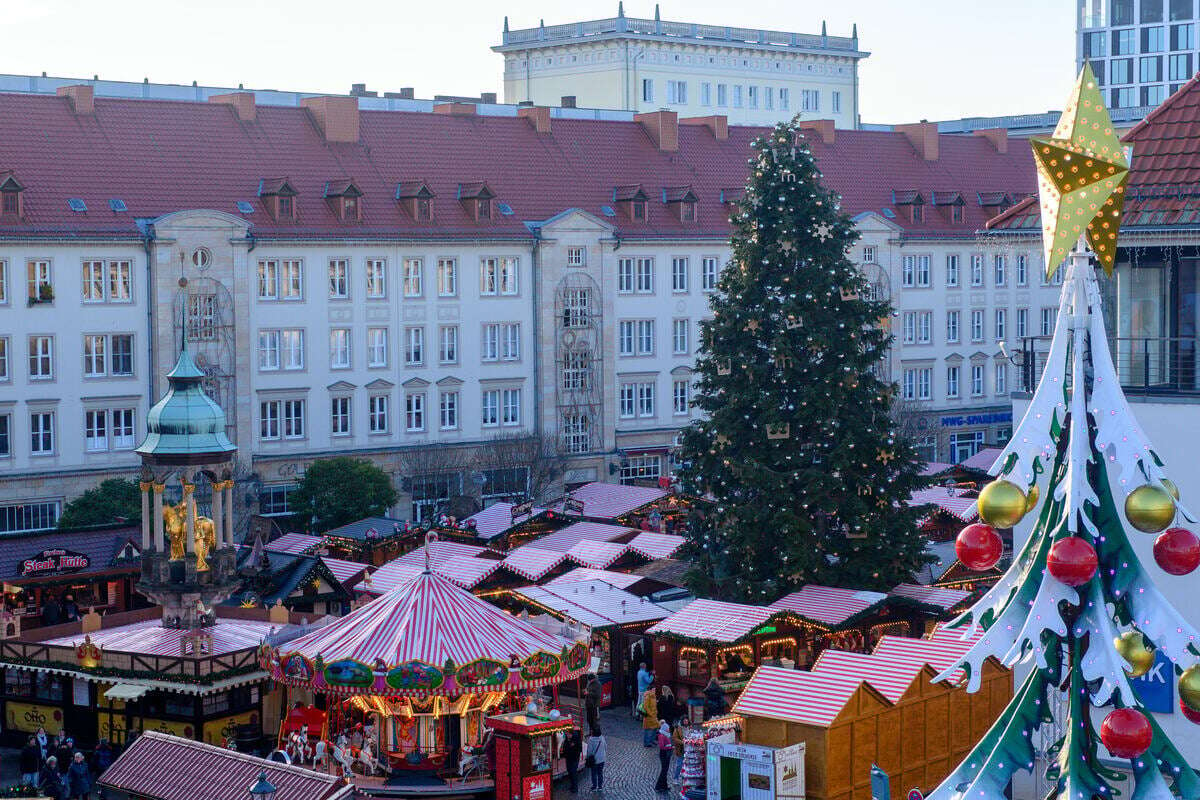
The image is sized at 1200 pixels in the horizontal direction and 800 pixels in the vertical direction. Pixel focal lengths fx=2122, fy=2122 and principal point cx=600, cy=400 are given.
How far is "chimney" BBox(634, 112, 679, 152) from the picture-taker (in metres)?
85.9

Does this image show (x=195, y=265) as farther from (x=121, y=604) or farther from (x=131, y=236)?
(x=121, y=604)

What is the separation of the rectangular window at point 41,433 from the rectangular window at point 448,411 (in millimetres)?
14386

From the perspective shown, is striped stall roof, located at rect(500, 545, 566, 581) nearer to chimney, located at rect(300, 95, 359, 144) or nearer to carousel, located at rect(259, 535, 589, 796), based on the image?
carousel, located at rect(259, 535, 589, 796)

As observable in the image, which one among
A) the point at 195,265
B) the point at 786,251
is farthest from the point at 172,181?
the point at 786,251

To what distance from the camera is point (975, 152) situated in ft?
314

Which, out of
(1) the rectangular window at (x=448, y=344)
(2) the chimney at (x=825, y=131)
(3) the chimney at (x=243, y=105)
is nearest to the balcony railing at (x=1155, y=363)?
(1) the rectangular window at (x=448, y=344)

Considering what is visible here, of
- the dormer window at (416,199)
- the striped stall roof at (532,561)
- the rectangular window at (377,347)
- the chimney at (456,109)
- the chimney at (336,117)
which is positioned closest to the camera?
the striped stall roof at (532,561)

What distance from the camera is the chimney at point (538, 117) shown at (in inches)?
3273

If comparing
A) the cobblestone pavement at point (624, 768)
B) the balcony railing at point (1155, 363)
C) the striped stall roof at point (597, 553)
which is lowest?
the cobblestone pavement at point (624, 768)

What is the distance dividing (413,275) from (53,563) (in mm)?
28930

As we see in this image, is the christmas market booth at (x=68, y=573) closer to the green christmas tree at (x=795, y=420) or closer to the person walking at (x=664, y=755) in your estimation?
the green christmas tree at (x=795, y=420)

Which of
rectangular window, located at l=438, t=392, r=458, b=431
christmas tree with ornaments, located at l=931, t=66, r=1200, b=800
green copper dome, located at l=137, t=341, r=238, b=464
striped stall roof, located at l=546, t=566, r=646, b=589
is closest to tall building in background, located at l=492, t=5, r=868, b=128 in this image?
rectangular window, located at l=438, t=392, r=458, b=431

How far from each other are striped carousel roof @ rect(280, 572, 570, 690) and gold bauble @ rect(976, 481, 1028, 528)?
58.6ft

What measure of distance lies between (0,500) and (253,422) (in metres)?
8.92
